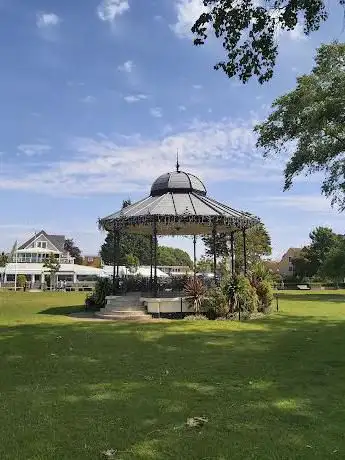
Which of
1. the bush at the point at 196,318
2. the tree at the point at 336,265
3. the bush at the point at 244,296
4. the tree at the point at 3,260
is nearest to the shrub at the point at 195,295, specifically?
the bush at the point at 196,318

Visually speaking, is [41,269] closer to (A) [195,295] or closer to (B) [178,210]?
(B) [178,210]

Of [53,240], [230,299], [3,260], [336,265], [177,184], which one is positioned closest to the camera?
[230,299]

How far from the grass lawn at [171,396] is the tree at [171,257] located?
9303 centimetres

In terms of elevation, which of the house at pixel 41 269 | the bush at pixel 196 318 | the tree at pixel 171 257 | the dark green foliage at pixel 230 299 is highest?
the tree at pixel 171 257

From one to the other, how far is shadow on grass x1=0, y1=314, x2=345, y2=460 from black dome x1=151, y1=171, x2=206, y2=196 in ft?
34.0

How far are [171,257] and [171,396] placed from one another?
108 metres

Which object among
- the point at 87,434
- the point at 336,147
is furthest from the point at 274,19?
the point at 336,147

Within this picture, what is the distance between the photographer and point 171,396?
6.50 metres

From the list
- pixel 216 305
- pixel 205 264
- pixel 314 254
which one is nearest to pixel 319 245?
pixel 314 254

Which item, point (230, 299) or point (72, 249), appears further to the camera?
point (72, 249)

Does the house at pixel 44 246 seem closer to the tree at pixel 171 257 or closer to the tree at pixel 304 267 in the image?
the tree at pixel 171 257

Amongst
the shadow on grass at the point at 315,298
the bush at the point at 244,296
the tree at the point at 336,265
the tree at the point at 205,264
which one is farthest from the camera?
→ the tree at the point at 205,264

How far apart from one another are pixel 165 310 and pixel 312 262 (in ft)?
198

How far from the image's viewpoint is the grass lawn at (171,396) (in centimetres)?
459
